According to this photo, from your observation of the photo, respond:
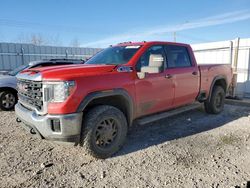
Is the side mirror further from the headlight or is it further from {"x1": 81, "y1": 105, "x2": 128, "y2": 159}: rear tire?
the headlight

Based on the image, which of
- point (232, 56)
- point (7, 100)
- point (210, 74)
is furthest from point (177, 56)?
point (7, 100)

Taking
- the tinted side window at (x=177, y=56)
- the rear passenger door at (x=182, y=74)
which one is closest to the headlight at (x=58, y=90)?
the rear passenger door at (x=182, y=74)

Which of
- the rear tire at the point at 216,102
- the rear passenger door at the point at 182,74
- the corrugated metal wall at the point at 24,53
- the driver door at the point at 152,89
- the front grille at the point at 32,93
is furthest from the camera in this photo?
the corrugated metal wall at the point at 24,53

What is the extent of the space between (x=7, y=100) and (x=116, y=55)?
4641 millimetres

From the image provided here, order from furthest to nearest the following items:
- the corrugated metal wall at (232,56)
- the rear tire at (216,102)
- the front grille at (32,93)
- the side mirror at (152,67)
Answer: the corrugated metal wall at (232,56) < the rear tire at (216,102) < the side mirror at (152,67) < the front grille at (32,93)

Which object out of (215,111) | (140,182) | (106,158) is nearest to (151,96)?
(106,158)

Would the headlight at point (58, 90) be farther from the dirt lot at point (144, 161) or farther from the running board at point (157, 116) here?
the running board at point (157, 116)

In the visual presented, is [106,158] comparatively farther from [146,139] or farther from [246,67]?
[246,67]

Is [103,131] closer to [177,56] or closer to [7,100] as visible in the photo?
[177,56]

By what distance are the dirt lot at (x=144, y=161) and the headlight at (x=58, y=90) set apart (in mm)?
1103

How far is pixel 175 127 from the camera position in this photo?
5.75m

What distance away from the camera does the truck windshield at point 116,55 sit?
15.4ft

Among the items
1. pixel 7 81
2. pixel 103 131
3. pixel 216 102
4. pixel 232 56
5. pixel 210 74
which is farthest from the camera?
pixel 232 56

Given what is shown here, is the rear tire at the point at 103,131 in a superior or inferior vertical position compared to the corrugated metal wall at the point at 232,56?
inferior
